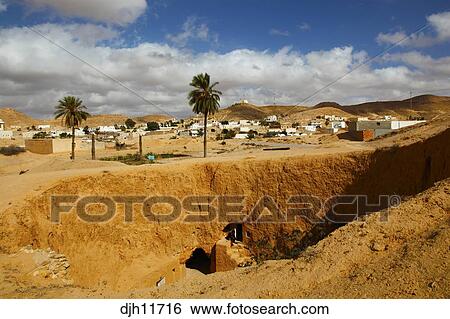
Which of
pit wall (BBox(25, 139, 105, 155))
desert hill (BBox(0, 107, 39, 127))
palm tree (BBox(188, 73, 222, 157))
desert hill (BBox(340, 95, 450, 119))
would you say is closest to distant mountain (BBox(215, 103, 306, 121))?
desert hill (BBox(340, 95, 450, 119))

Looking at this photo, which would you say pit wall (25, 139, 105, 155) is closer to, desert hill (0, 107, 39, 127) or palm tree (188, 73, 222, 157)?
palm tree (188, 73, 222, 157)

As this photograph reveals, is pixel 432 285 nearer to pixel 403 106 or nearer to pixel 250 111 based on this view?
pixel 250 111

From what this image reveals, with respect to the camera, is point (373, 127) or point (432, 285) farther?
point (373, 127)

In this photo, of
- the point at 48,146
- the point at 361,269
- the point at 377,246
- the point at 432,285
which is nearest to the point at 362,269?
the point at 361,269

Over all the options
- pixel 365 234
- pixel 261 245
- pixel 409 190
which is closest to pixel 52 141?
pixel 261 245

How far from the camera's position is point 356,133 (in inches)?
1581

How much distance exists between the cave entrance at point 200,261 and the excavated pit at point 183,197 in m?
0.06

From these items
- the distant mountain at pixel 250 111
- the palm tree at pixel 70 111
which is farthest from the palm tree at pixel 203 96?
the distant mountain at pixel 250 111

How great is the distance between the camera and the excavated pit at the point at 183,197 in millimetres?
16312

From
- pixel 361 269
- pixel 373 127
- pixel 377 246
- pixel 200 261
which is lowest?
pixel 200 261

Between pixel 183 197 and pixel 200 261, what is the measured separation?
436 cm

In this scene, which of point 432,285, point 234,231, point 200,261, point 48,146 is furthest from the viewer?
point 48,146

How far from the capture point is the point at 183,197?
21.2 metres

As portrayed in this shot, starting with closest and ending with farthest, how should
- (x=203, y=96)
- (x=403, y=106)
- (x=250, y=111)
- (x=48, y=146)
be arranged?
(x=203, y=96), (x=48, y=146), (x=403, y=106), (x=250, y=111)
